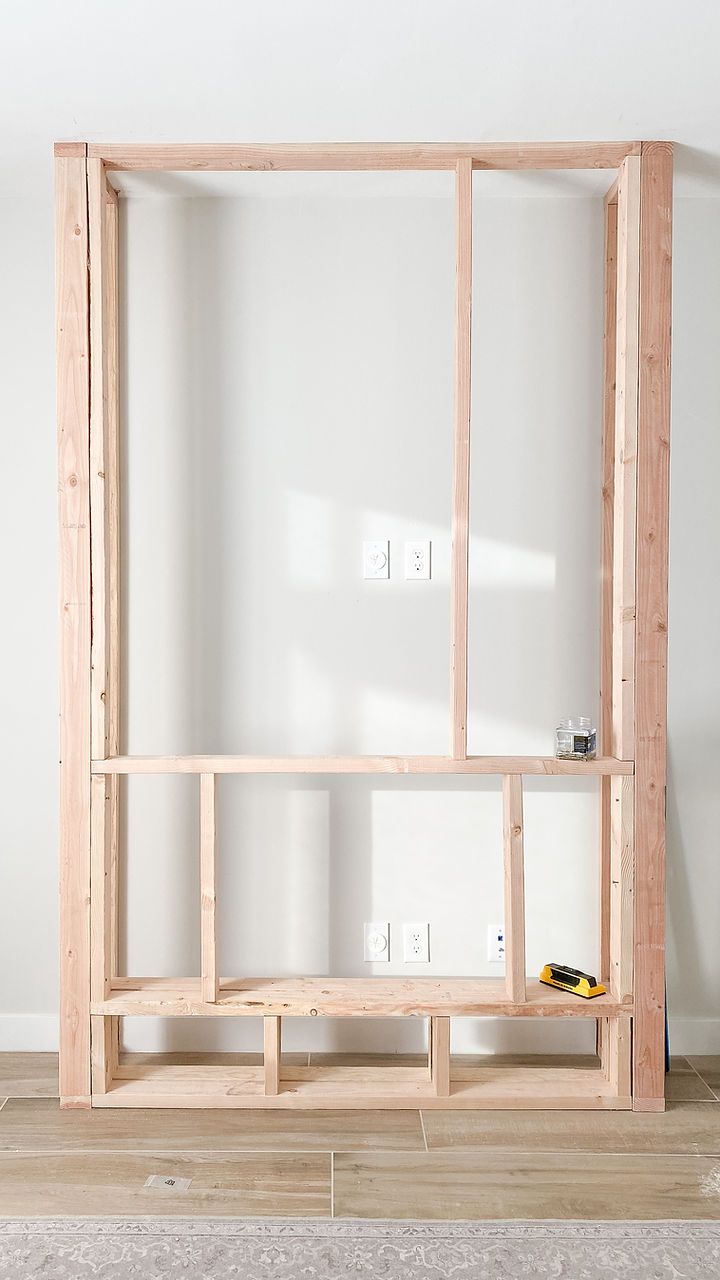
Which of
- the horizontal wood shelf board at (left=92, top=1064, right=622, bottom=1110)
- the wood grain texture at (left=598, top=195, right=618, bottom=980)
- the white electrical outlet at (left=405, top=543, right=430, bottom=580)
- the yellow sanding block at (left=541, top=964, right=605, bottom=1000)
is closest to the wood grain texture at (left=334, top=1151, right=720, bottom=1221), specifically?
the horizontal wood shelf board at (left=92, top=1064, right=622, bottom=1110)

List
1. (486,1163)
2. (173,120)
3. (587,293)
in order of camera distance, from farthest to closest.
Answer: (587,293) → (173,120) → (486,1163)

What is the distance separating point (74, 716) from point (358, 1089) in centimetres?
119

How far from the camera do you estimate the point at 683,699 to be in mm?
2791

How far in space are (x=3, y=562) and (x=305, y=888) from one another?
126 cm

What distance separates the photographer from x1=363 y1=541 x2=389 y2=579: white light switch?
2750 millimetres

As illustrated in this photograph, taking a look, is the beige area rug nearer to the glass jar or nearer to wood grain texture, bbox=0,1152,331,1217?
wood grain texture, bbox=0,1152,331,1217

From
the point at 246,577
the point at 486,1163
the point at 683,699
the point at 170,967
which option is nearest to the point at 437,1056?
the point at 486,1163

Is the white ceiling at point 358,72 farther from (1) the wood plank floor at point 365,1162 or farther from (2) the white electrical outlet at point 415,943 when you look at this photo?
(1) the wood plank floor at point 365,1162

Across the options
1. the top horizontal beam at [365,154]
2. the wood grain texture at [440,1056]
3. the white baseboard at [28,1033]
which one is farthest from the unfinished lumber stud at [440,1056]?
the top horizontal beam at [365,154]

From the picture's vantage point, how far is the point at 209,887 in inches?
96.2

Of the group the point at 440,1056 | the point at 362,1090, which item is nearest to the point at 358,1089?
the point at 362,1090

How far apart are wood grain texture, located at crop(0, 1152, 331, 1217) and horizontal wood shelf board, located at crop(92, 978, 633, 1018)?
0.33 m

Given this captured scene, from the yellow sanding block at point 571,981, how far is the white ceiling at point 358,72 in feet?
6.91

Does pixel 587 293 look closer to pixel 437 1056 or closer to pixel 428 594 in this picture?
pixel 428 594
